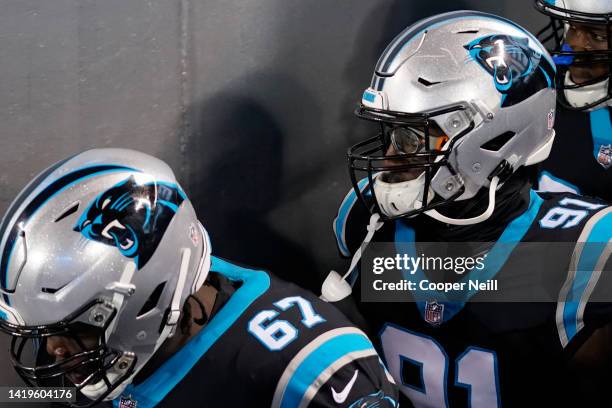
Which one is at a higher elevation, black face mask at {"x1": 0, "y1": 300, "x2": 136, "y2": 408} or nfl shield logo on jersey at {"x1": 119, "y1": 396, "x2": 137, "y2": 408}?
black face mask at {"x1": 0, "y1": 300, "x2": 136, "y2": 408}

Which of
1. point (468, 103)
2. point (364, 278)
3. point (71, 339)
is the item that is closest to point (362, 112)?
point (468, 103)

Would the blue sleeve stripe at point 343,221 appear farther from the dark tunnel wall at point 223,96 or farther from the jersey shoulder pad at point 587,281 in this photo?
the jersey shoulder pad at point 587,281

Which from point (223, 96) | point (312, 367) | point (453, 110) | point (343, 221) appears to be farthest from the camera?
point (223, 96)

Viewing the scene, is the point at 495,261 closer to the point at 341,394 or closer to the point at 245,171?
the point at 341,394

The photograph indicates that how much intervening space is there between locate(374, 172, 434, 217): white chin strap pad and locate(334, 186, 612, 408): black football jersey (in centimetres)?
11

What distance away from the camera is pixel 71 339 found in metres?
1.44

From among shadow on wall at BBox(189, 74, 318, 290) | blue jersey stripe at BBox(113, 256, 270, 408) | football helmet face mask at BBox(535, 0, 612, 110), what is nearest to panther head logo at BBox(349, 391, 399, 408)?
blue jersey stripe at BBox(113, 256, 270, 408)

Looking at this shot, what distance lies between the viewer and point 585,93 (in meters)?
2.13

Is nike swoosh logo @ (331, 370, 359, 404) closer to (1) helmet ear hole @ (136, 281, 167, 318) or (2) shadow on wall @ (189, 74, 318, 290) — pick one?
(1) helmet ear hole @ (136, 281, 167, 318)

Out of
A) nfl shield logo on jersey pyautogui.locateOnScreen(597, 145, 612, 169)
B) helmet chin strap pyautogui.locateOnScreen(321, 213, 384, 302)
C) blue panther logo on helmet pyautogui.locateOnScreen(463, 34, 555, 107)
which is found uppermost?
blue panther logo on helmet pyautogui.locateOnScreen(463, 34, 555, 107)

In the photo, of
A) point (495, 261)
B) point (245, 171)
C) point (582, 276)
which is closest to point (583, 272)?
point (582, 276)

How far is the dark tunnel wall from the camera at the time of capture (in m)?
1.89

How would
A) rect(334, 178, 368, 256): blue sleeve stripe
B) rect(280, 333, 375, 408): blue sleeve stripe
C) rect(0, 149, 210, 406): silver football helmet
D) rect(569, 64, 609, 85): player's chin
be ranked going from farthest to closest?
rect(569, 64, 609, 85): player's chin, rect(334, 178, 368, 256): blue sleeve stripe, rect(280, 333, 375, 408): blue sleeve stripe, rect(0, 149, 210, 406): silver football helmet

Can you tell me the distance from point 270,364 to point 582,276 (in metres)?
0.57
